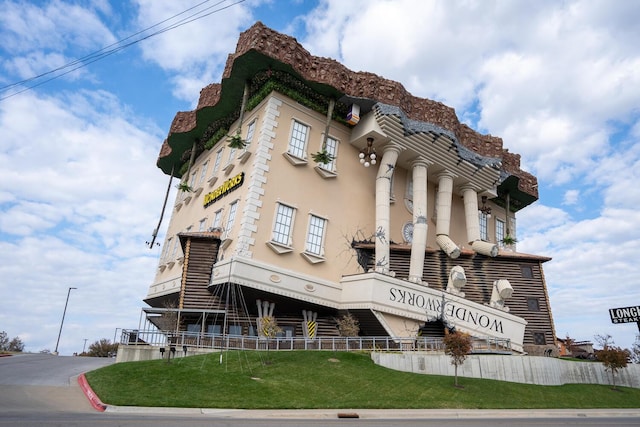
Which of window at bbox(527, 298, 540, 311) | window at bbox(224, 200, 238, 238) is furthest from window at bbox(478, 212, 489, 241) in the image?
window at bbox(224, 200, 238, 238)

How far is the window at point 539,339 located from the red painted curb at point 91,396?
92.5 feet

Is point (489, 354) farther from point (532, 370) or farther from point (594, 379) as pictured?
point (594, 379)

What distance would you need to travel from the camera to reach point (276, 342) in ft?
70.0

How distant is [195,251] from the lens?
25.3 meters

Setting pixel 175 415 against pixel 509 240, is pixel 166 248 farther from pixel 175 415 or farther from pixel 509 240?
pixel 509 240

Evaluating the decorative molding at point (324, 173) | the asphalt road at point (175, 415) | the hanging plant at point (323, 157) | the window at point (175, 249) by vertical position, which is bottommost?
the asphalt road at point (175, 415)

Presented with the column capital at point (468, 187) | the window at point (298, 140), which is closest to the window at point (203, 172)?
the window at point (298, 140)

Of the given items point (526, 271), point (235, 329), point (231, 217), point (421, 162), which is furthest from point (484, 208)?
point (235, 329)

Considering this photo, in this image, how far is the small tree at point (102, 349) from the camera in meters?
45.7

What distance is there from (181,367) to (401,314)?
1299 cm

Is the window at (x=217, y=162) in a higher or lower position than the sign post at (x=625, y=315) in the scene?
higher

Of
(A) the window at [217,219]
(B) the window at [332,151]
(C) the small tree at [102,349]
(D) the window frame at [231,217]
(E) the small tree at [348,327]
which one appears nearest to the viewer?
(E) the small tree at [348,327]

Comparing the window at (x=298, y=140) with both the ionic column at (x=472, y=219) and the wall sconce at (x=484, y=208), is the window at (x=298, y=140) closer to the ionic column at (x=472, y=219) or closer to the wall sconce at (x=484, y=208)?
the ionic column at (x=472, y=219)

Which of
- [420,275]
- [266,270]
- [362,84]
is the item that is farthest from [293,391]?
[362,84]
